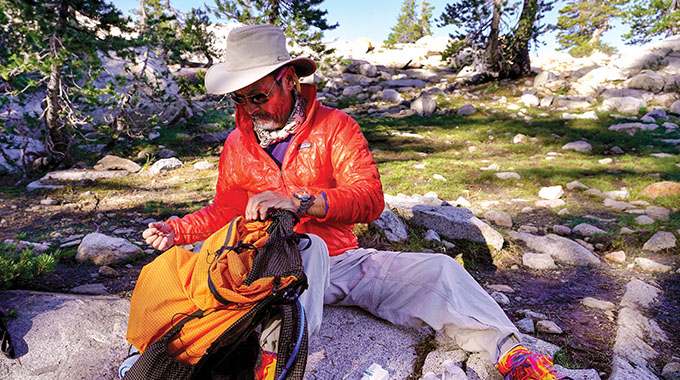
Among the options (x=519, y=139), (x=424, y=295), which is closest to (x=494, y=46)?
(x=519, y=139)

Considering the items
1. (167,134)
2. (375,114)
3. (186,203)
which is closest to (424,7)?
(375,114)

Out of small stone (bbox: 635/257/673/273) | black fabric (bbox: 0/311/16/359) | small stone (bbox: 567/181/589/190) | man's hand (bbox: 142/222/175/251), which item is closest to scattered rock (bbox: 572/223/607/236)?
small stone (bbox: 635/257/673/273)

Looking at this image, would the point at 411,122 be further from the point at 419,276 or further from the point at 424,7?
the point at 424,7

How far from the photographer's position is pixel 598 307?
3.76 metres

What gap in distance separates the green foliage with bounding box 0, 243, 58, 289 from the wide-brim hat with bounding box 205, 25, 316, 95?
1944 mm

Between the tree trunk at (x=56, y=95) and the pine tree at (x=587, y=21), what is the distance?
39036mm

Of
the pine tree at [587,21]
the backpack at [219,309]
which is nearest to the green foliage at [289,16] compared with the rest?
the backpack at [219,309]

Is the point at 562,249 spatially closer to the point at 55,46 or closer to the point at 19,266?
the point at 19,266

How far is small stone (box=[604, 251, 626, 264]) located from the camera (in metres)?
4.93

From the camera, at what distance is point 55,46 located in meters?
7.55

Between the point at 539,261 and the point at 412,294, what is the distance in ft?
8.84

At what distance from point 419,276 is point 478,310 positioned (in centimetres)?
39

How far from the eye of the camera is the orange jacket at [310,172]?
2779 millimetres

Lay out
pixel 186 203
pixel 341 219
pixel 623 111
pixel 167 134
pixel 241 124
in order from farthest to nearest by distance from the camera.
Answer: pixel 623 111 → pixel 167 134 → pixel 186 203 → pixel 241 124 → pixel 341 219
